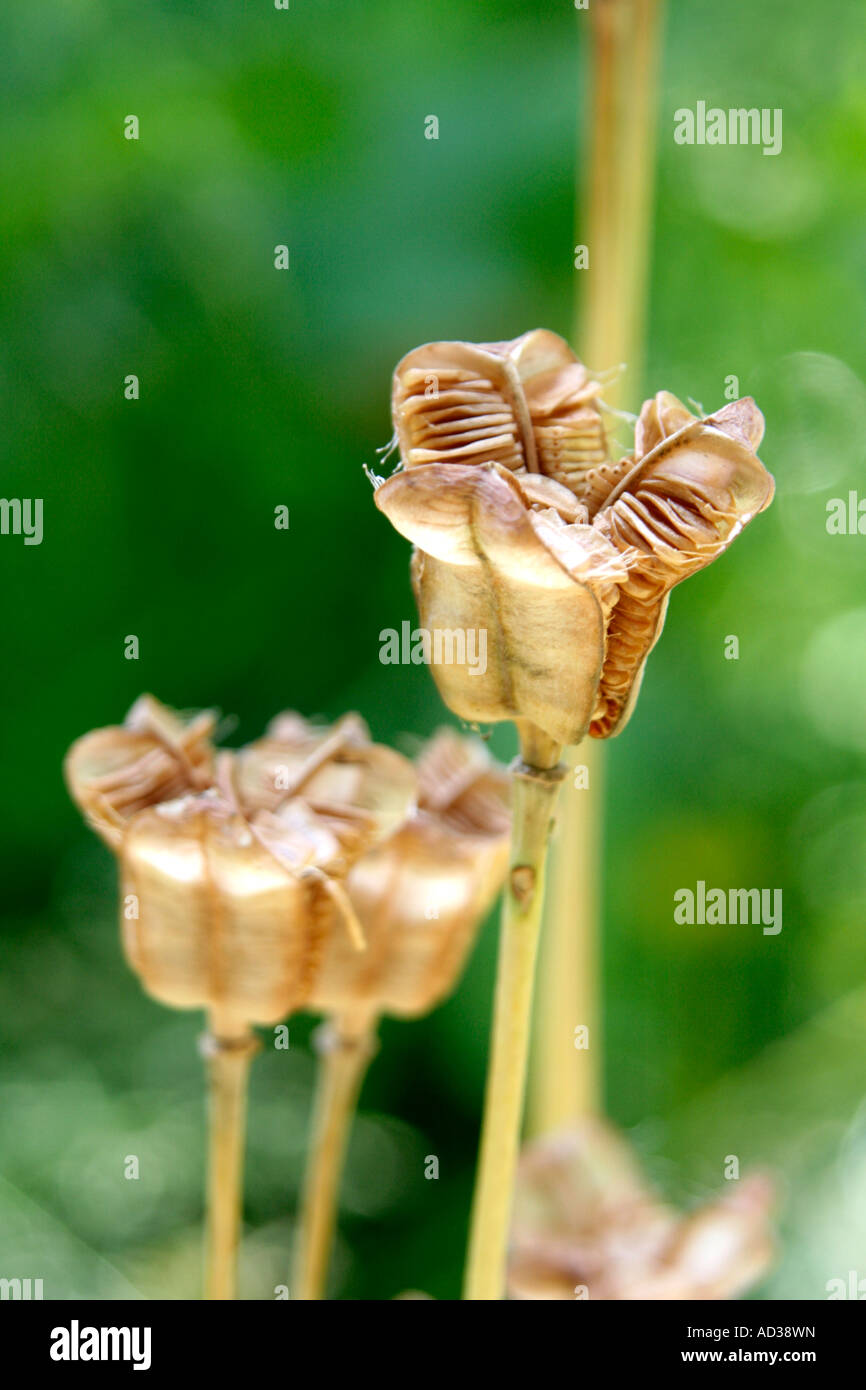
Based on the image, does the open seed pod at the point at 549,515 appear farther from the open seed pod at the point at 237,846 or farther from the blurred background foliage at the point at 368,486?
the blurred background foliage at the point at 368,486

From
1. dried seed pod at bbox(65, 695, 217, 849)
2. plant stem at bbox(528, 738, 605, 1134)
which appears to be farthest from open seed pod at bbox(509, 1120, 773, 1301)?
dried seed pod at bbox(65, 695, 217, 849)

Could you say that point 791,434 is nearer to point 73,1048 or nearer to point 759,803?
point 759,803

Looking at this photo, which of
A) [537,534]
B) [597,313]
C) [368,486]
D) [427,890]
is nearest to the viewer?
A: [537,534]

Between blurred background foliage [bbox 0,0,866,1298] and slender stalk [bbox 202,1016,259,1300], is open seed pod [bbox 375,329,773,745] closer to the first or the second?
slender stalk [bbox 202,1016,259,1300]

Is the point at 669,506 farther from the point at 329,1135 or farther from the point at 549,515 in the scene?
the point at 329,1135

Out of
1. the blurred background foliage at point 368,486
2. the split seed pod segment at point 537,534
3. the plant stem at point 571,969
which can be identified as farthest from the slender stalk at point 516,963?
the blurred background foliage at point 368,486

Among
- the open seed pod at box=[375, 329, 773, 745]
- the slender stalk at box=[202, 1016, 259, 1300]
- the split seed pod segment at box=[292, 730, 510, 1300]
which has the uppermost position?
the open seed pod at box=[375, 329, 773, 745]

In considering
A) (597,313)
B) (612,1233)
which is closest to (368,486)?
(597,313)
